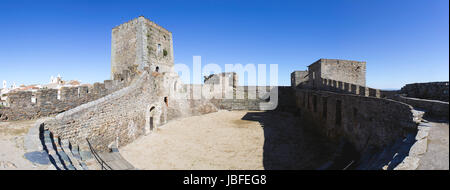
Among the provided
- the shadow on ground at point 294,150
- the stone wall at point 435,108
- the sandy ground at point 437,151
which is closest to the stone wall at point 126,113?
the shadow on ground at point 294,150

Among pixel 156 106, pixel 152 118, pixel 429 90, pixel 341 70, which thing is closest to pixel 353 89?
pixel 429 90

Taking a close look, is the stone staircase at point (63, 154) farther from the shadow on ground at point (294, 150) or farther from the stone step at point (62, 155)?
the shadow on ground at point (294, 150)

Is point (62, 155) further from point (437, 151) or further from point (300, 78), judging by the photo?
point (300, 78)

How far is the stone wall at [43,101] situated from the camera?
6.71m

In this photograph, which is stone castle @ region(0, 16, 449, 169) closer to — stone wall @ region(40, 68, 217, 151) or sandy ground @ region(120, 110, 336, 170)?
stone wall @ region(40, 68, 217, 151)

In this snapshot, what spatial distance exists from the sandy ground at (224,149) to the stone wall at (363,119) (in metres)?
1.31

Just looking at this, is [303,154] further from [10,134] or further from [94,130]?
[10,134]

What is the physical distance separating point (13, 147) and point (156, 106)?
27.6 feet

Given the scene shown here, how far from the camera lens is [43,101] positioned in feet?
24.2

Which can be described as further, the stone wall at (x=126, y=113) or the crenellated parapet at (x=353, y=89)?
the crenellated parapet at (x=353, y=89)

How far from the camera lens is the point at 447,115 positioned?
4383 millimetres

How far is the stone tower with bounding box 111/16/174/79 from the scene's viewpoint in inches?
606

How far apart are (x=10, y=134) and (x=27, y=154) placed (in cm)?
203

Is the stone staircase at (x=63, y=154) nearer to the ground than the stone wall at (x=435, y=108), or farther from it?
nearer to the ground
